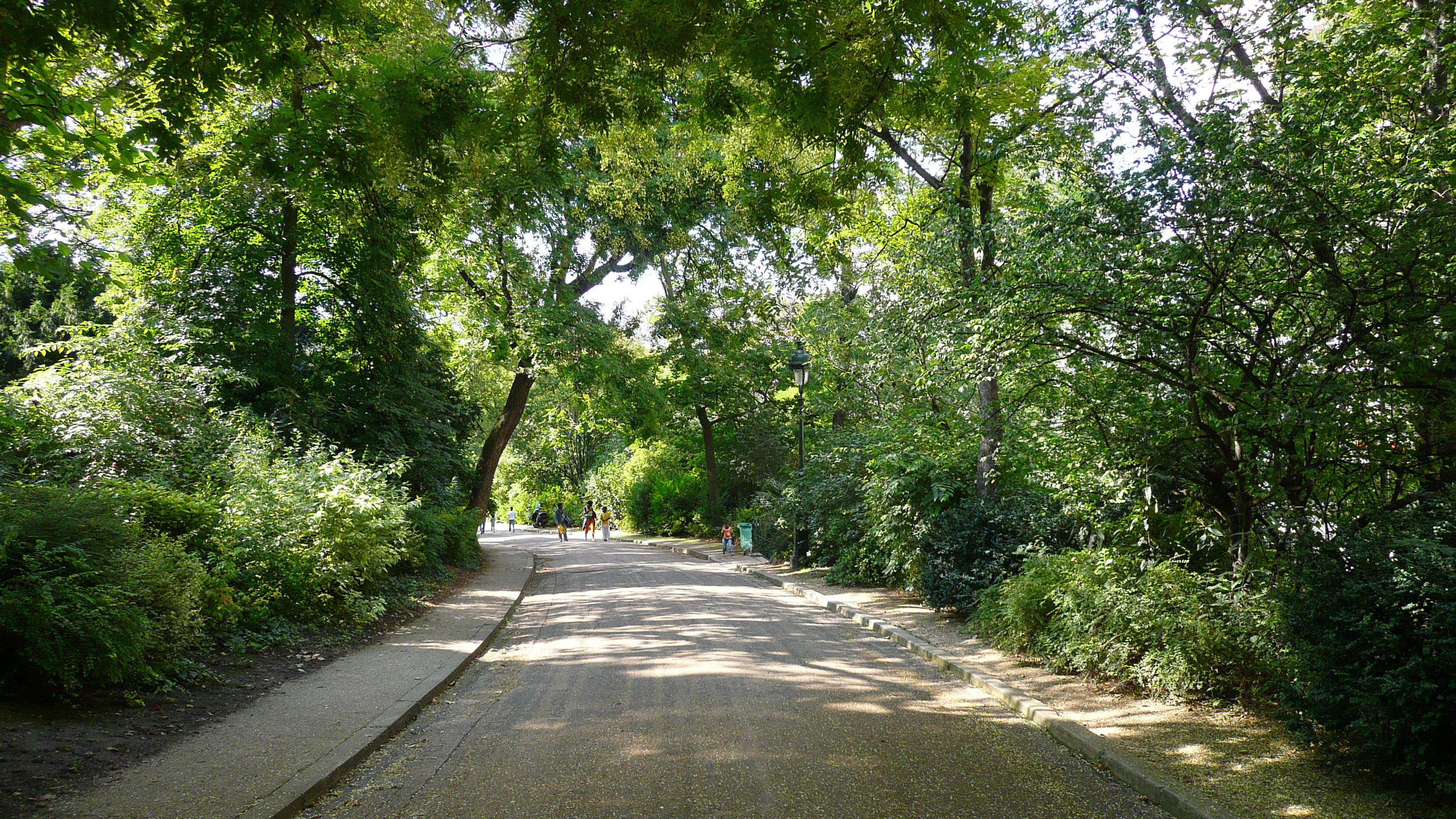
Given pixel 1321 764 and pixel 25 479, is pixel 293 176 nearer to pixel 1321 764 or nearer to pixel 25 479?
pixel 25 479

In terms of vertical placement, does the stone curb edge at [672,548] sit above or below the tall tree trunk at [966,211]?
below

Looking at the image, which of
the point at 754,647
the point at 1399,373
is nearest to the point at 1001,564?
the point at 754,647

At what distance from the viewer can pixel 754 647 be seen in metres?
9.17

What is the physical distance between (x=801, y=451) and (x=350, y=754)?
1585cm

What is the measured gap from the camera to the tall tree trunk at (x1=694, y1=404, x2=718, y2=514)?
100 feet

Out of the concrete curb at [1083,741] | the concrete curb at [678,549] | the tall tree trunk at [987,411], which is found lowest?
the concrete curb at [1083,741]

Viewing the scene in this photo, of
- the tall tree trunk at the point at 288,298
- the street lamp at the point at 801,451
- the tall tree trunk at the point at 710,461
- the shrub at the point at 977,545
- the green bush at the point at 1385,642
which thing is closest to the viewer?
the green bush at the point at 1385,642

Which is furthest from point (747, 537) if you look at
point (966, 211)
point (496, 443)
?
point (966, 211)

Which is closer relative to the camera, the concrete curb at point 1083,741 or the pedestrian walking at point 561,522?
the concrete curb at point 1083,741

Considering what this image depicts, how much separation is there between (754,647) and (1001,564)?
11.3 ft

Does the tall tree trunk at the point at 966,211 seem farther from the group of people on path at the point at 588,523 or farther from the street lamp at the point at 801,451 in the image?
the group of people on path at the point at 588,523

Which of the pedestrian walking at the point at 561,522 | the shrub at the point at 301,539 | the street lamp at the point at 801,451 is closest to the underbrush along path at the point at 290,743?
the shrub at the point at 301,539

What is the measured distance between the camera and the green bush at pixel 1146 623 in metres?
6.14

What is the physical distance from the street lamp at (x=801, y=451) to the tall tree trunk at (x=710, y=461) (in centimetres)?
1061
